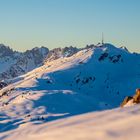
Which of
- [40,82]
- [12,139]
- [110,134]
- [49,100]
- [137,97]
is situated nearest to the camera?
[110,134]

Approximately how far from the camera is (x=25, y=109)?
13238 centimetres

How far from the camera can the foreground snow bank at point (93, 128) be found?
7811mm

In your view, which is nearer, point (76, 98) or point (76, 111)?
point (76, 111)

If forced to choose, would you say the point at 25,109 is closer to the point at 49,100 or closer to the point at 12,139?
the point at 49,100

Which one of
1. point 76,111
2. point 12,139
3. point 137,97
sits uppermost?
point 12,139

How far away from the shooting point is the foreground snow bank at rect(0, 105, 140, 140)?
308 inches

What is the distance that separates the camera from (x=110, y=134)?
25.5 ft

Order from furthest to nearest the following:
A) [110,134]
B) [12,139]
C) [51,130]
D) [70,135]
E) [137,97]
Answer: [137,97] < [12,139] < [51,130] < [70,135] < [110,134]

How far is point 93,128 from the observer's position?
833 centimetres

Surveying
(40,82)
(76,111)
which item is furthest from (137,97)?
(40,82)

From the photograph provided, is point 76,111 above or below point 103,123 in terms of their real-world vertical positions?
below

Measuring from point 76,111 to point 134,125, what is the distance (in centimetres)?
12319

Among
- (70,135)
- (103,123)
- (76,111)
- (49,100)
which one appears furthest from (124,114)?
(49,100)

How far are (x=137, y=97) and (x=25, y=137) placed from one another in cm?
2044
